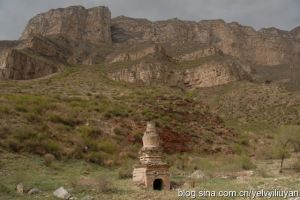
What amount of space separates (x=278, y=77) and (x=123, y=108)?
363 feet

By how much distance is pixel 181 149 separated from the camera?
3606cm

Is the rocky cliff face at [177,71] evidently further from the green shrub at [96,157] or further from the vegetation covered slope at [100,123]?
the green shrub at [96,157]

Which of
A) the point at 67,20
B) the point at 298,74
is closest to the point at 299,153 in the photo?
the point at 298,74

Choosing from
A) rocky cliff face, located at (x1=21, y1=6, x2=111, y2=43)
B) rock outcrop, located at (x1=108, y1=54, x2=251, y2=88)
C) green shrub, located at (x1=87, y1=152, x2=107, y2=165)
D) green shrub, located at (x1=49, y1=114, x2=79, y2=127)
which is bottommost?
green shrub, located at (x1=87, y1=152, x2=107, y2=165)

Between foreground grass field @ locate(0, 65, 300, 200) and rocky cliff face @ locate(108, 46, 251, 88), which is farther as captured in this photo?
rocky cliff face @ locate(108, 46, 251, 88)

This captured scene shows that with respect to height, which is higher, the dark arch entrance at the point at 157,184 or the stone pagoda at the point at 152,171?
the stone pagoda at the point at 152,171

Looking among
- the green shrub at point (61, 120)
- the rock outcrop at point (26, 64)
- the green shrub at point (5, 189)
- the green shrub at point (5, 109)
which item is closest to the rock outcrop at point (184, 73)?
the rock outcrop at point (26, 64)

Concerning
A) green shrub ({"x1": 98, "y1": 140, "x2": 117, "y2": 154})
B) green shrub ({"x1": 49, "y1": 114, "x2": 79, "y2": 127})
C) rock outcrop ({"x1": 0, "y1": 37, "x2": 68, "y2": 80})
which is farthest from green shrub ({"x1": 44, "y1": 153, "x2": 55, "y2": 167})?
rock outcrop ({"x1": 0, "y1": 37, "x2": 68, "y2": 80})

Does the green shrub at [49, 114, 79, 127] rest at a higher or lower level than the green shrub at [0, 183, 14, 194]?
higher

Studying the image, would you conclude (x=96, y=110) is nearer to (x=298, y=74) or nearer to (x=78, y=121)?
(x=78, y=121)

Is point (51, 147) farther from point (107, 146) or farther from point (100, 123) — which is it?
point (100, 123)

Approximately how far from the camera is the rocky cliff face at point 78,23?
6663 inches

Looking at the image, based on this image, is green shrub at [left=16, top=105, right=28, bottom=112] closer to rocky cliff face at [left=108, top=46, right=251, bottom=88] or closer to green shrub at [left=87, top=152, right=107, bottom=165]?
green shrub at [left=87, top=152, right=107, bottom=165]

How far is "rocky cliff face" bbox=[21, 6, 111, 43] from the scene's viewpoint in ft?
555
